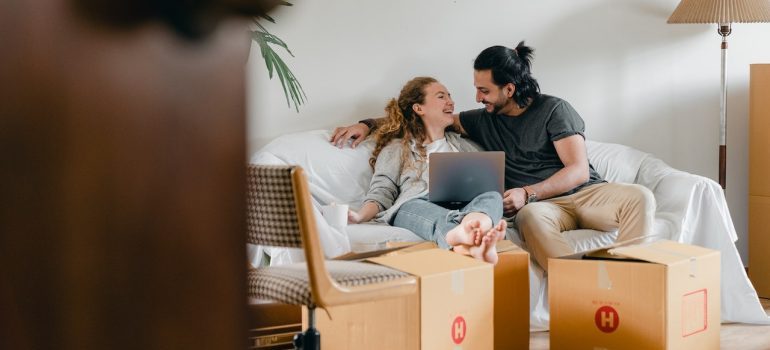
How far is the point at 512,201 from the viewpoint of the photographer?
3318mm

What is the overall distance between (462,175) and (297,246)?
5.24 ft

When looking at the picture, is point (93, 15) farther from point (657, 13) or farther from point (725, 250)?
point (657, 13)

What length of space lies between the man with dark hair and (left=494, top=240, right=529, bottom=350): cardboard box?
16.5 inches

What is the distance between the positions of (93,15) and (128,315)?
0.10 metres

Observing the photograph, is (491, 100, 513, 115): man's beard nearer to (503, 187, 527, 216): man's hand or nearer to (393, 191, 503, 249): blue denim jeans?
(503, 187, 527, 216): man's hand

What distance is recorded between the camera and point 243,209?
32 cm

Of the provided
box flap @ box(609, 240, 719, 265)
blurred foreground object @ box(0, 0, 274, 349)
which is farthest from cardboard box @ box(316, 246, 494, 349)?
blurred foreground object @ box(0, 0, 274, 349)

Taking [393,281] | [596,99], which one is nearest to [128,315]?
[393,281]

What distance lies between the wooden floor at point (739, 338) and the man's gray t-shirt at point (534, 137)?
671 mm

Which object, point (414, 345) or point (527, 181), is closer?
point (414, 345)

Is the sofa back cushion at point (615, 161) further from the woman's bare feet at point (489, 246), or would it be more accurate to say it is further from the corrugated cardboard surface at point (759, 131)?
the woman's bare feet at point (489, 246)

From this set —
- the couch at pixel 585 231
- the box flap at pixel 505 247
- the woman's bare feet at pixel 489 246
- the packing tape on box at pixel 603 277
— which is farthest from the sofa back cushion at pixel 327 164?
the packing tape on box at pixel 603 277

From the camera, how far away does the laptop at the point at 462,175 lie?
10.6ft

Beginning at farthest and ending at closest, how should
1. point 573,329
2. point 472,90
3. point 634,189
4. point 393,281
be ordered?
point 472,90
point 634,189
point 573,329
point 393,281
